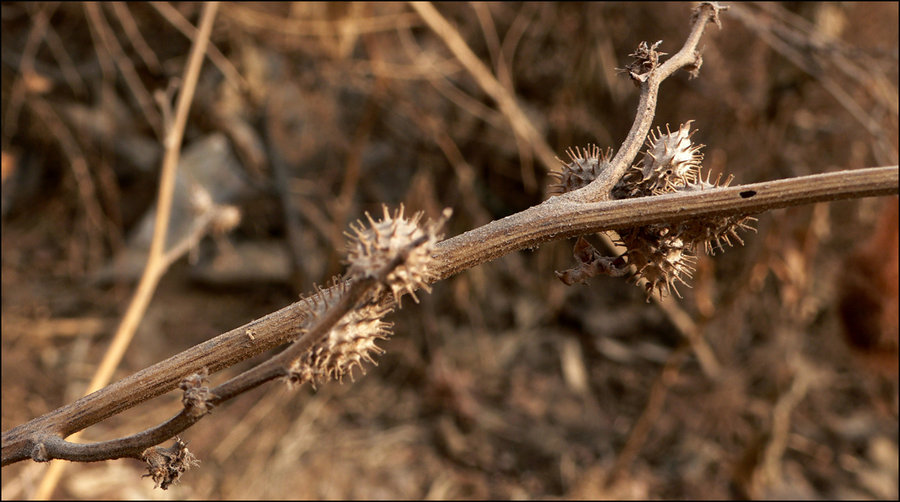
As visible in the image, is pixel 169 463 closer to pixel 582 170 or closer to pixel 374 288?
pixel 374 288

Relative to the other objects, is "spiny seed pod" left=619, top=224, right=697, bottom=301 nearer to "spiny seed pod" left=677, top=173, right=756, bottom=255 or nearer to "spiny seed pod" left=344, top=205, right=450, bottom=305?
"spiny seed pod" left=677, top=173, right=756, bottom=255

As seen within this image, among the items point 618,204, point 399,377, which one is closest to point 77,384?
point 399,377

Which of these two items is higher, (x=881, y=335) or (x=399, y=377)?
(x=399, y=377)

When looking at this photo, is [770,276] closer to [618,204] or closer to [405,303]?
[405,303]

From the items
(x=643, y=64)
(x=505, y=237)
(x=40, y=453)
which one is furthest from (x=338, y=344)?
(x=643, y=64)

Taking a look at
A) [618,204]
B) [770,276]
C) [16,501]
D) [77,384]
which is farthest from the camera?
[770,276]

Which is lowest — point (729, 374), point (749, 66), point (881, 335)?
point (881, 335)
